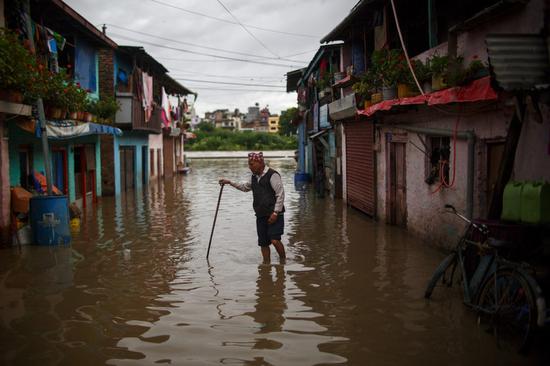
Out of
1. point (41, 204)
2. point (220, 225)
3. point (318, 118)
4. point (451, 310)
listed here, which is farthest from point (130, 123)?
point (451, 310)

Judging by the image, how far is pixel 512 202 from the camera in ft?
20.4

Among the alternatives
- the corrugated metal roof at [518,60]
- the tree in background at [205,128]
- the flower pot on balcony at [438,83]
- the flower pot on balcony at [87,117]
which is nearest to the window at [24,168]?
the flower pot on balcony at [87,117]

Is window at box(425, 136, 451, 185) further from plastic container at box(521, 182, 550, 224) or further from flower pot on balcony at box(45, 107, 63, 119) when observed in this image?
flower pot on balcony at box(45, 107, 63, 119)

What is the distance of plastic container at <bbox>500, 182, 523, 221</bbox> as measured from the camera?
6.14 meters

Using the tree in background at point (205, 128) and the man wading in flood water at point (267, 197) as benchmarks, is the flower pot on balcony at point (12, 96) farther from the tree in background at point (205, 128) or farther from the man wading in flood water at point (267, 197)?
the tree in background at point (205, 128)

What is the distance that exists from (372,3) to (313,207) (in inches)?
270

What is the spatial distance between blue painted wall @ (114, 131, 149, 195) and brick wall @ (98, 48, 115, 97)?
7.50 feet

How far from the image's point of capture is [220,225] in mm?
13586

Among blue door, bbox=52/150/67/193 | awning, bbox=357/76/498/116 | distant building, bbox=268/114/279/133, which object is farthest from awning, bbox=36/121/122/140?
distant building, bbox=268/114/279/133

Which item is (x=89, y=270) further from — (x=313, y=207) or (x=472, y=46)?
(x=313, y=207)

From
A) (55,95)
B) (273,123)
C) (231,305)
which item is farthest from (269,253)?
(273,123)

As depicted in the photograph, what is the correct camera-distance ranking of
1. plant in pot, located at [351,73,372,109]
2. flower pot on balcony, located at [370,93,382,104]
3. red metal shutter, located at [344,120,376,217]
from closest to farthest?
flower pot on balcony, located at [370,93,382,104]
plant in pot, located at [351,73,372,109]
red metal shutter, located at [344,120,376,217]

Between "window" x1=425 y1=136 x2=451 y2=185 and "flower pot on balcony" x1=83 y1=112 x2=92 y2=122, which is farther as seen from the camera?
"flower pot on balcony" x1=83 y1=112 x2=92 y2=122

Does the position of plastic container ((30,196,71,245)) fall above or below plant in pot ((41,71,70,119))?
below
